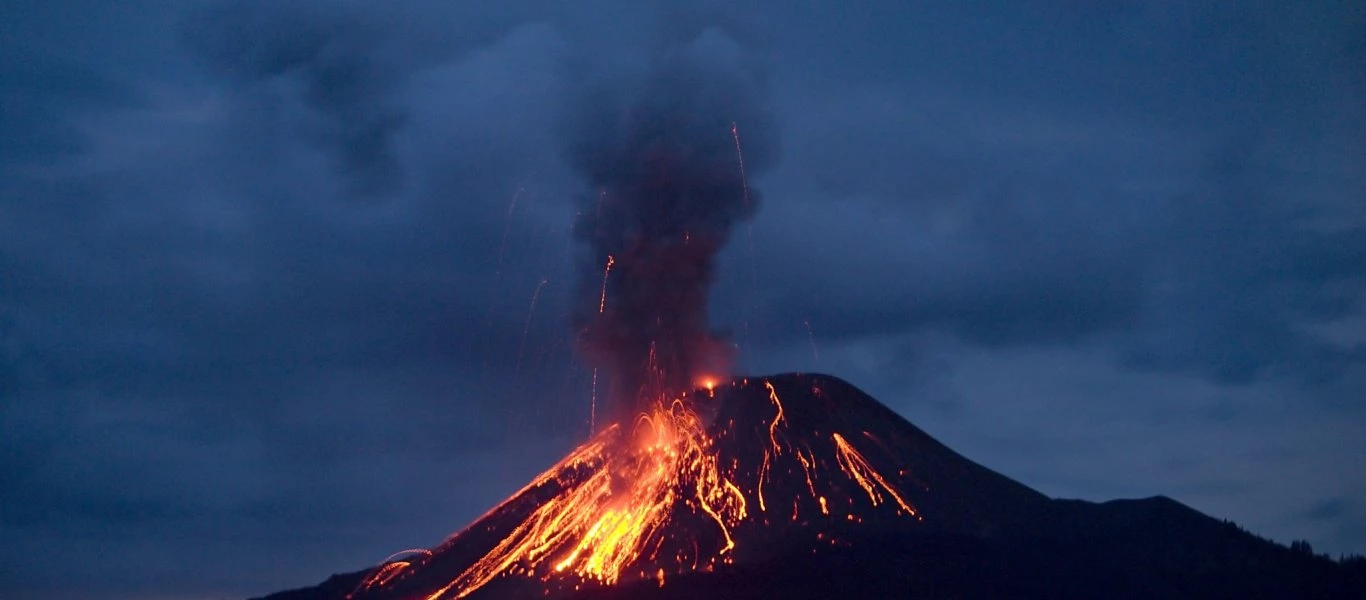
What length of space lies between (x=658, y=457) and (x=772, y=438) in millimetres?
5445

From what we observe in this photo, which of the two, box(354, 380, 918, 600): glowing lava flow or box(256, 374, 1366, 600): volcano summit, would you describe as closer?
box(256, 374, 1366, 600): volcano summit

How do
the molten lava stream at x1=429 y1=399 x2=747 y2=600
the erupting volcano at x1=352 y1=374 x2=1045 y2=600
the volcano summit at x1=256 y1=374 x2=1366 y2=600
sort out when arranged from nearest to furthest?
the volcano summit at x1=256 y1=374 x2=1366 y2=600 → the erupting volcano at x1=352 y1=374 x2=1045 y2=600 → the molten lava stream at x1=429 y1=399 x2=747 y2=600

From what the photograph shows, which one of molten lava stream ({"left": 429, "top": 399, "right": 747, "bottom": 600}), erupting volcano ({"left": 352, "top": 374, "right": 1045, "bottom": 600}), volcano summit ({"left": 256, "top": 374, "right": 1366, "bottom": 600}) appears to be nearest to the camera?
volcano summit ({"left": 256, "top": 374, "right": 1366, "bottom": 600})

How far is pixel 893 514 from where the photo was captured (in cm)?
5962

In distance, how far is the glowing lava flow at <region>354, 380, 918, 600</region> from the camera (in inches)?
2286

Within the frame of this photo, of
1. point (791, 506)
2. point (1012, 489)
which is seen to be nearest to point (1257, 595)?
point (1012, 489)

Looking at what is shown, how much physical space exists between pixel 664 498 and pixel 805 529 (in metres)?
7.60

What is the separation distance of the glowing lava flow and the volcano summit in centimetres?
9

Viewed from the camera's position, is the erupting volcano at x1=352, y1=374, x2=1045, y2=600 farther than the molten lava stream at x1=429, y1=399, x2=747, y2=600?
No

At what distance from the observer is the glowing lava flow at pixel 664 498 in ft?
190

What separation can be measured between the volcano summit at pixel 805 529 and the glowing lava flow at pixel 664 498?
0.09 m

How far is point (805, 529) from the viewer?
57719 mm

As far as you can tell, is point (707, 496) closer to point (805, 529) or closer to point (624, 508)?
point (624, 508)

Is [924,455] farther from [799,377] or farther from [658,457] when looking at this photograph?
[658,457]
